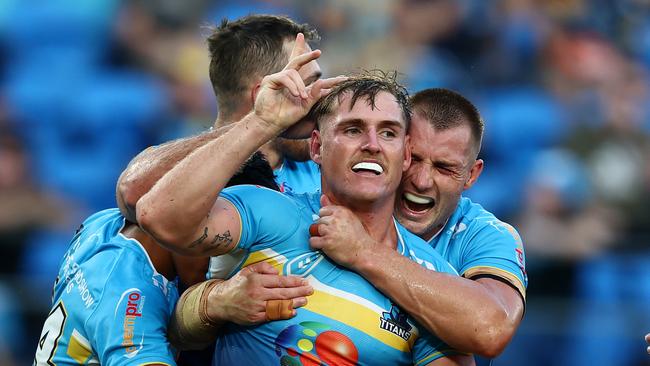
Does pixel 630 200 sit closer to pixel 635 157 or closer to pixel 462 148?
pixel 635 157

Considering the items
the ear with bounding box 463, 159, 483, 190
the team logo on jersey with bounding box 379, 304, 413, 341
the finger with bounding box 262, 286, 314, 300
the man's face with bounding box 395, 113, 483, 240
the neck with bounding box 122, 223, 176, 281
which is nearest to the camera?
the finger with bounding box 262, 286, 314, 300

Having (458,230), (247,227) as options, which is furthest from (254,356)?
(458,230)

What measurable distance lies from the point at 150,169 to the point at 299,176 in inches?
45.5

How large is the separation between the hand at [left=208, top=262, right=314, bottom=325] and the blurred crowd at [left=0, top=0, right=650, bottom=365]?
13.6 ft

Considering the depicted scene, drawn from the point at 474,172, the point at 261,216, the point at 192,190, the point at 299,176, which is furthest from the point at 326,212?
the point at 299,176

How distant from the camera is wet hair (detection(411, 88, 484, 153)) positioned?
194 inches

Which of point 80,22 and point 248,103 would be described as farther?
point 80,22

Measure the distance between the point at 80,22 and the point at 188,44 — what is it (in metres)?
1.08

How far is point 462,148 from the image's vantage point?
4965 millimetres

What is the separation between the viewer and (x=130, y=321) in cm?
457

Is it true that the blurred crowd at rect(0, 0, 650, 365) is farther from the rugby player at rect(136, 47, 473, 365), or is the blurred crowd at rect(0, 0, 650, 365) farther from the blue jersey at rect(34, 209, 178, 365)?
the rugby player at rect(136, 47, 473, 365)

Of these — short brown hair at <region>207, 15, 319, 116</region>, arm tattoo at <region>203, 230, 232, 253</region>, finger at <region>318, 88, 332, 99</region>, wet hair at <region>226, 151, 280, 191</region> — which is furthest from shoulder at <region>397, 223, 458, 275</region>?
short brown hair at <region>207, 15, 319, 116</region>

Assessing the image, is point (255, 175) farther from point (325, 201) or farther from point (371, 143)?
point (371, 143)

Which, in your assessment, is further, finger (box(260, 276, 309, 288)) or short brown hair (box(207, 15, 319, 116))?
short brown hair (box(207, 15, 319, 116))
